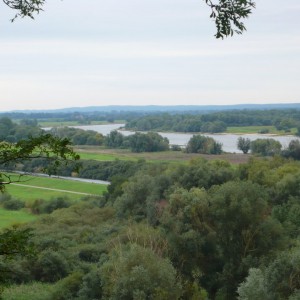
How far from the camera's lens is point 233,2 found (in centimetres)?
630

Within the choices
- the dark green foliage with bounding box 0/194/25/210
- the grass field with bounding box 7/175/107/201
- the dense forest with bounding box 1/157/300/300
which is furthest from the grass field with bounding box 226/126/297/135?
the dense forest with bounding box 1/157/300/300

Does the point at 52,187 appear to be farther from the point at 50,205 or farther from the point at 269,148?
the point at 269,148

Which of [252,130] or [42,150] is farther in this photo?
[252,130]

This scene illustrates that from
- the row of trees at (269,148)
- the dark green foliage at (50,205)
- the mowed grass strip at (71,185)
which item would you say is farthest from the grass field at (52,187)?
the row of trees at (269,148)

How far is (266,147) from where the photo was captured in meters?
78.6

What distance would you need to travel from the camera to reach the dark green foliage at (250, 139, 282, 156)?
76.9m

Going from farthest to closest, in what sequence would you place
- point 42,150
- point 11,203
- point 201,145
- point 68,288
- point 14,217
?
point 201,145 → point 11,203 → point 14,217 → point 68,288 → point 42,150

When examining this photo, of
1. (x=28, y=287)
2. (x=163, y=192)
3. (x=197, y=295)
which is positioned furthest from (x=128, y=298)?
(x=163, y=192)

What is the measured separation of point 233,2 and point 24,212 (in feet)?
161

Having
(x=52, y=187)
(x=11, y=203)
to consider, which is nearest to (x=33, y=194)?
(x=52, y=187)

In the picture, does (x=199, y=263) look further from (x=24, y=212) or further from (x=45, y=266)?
(x=24, y=212)

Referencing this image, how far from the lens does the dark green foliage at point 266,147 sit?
252 feet

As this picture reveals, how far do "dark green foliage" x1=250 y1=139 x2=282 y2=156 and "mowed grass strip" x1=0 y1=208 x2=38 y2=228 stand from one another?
3785cm

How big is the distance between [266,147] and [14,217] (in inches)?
1633
